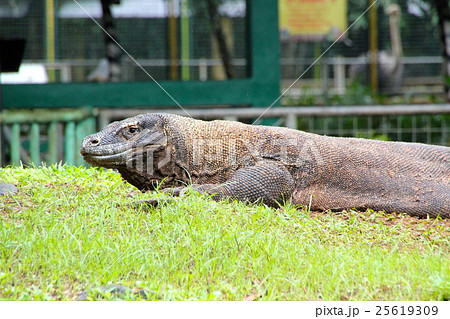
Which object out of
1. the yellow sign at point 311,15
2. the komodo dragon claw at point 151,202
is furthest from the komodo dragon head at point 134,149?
the yellow sign at point 311,15

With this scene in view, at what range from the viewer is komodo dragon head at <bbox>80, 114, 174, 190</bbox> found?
4.55 metres

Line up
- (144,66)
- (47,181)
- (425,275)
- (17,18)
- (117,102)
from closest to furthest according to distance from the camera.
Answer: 1. (425,275)
2. (47,181)
3. (117,102)
4. (17,18)
5. (144,66)

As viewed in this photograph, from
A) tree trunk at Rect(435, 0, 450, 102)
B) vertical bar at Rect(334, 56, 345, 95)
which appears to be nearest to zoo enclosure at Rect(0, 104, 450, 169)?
tree trunk at Rect(435, 0, 450, 102)

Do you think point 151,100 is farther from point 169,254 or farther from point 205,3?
point 169,254

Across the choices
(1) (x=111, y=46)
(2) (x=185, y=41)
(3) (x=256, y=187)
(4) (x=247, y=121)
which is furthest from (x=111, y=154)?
(2) (x=185, y=41)

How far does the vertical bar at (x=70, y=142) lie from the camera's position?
22.8 feet

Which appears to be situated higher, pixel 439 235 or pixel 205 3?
pixel 205 3

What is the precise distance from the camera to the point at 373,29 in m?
13.1

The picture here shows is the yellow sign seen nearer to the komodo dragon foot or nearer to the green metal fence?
the green metal fence

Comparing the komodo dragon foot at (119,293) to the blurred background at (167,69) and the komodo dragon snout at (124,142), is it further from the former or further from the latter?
the blurred background at (167,69)

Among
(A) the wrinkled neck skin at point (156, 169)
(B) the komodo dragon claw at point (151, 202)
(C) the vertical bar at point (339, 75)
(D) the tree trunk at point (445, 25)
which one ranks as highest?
(D) the tree trunk at point (445, 25)

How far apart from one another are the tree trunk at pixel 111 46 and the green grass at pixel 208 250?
4448mm
